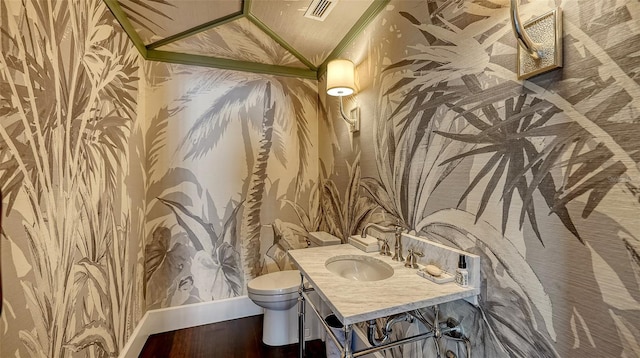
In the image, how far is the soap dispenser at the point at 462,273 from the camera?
3.49 feet

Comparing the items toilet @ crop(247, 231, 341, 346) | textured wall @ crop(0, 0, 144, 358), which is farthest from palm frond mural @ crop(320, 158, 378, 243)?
textured wall @ crop(0, 0, 144, 358)

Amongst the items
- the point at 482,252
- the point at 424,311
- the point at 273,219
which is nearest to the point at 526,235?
the point at 482,252

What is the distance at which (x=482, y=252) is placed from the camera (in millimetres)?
1046

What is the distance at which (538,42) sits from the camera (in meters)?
0.86

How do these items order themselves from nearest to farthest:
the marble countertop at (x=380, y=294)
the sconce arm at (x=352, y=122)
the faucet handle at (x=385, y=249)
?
the marble countertop at (x=380, y=294) < the faucet handle at (x=385, y=249) < the sconce arm at (x=352, y=122)

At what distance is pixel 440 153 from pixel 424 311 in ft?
2.44

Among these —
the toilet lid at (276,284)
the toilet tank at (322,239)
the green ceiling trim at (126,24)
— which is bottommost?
the toilet lid at (276,284)

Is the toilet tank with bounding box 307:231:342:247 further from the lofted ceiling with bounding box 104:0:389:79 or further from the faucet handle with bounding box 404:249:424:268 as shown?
the lofted ceiling with bounding box 104:0:389:79

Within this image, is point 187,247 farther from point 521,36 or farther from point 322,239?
point 521,36

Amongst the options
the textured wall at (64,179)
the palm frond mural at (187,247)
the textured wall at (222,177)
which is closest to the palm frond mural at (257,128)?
the textured wall at (222,177)

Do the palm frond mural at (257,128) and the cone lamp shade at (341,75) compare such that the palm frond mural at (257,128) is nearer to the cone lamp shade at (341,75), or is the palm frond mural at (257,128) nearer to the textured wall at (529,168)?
the cone lamp shade at (341,75)

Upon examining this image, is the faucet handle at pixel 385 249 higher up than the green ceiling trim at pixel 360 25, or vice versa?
the green ceiling trim at pixel 360 25

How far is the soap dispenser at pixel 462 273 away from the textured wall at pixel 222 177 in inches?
68.6

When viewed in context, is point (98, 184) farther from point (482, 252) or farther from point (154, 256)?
point (482, 252)
